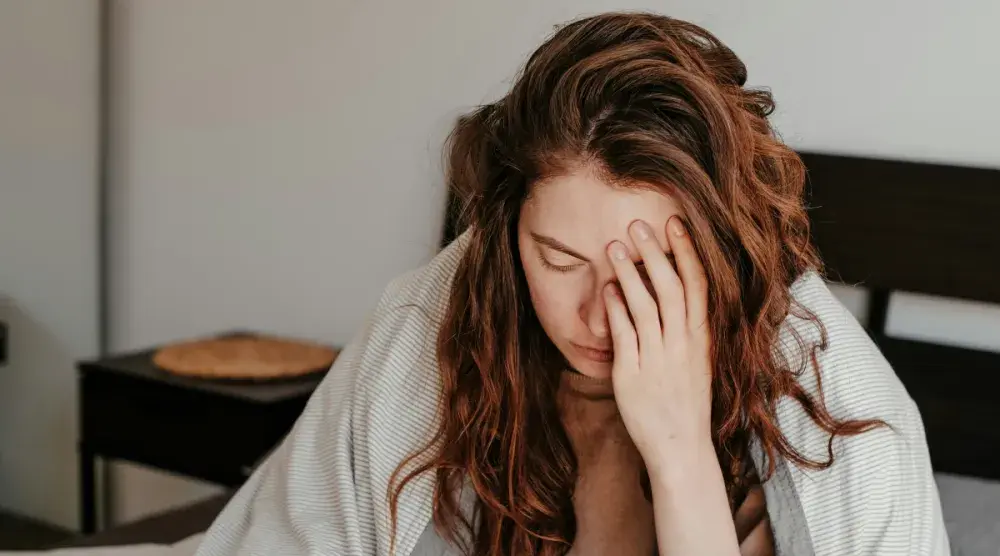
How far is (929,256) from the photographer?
5.44 ft

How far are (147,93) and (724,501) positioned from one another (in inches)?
75.7

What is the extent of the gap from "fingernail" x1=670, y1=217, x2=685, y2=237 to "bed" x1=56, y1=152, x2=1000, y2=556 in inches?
25.8

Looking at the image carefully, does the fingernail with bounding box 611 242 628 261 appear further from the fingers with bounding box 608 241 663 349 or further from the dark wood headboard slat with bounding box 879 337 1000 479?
the dark wood headboard slat with bounding box 879 337 1000 479

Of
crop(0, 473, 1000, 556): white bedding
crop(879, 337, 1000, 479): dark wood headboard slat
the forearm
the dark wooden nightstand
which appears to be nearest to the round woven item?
the dark wooden nightstand

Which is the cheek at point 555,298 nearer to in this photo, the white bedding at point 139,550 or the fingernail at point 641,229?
the fingernail at point 641,229

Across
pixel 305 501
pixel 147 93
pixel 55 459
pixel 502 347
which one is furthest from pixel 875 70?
pixel 55 459

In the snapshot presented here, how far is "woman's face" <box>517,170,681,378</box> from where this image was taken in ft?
3.06

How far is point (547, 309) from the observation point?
3.26 ft

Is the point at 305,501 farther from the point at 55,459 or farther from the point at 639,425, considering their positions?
the point at 55,459

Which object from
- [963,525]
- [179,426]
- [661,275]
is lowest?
[179,426]

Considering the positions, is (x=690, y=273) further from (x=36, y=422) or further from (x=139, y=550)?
(x=36, y=422)

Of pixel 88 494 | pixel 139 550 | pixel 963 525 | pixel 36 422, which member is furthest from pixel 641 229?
pixel 36 422

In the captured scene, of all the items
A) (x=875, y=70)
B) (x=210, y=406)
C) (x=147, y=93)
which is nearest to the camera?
(x=875, y=70)

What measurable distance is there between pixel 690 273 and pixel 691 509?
23 cm
